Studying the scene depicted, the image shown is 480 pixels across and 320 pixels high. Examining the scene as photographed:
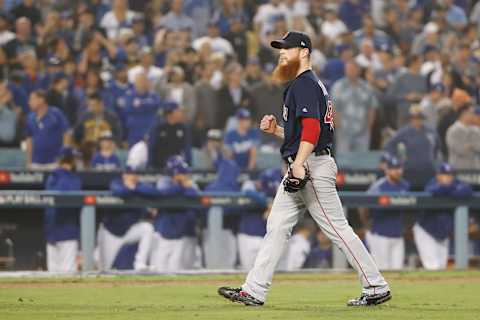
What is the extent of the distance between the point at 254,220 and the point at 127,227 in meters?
1.47

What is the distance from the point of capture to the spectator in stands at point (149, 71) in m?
15.8

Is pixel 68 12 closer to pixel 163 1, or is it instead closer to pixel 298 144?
pixel 163 1

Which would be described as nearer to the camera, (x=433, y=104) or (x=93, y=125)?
(x=93, y=125)

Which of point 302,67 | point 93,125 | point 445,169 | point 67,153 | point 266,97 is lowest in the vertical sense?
point 445,169

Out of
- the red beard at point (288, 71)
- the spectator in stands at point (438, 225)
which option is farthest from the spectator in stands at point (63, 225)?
the red beard at point (288, 71)

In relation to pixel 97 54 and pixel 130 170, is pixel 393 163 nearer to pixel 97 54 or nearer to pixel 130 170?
pixel 130 170

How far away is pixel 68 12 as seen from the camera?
16.9 m

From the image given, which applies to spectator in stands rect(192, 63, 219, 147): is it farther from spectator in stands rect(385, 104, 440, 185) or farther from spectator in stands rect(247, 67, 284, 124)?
spectator in stands rect(385, 104, 440, 185)

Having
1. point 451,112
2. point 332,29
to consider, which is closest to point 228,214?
point 451,112

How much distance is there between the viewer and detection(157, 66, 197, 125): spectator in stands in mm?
15594

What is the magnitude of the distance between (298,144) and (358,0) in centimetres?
1206

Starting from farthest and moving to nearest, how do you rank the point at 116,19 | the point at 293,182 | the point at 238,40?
the point at 238,40, the point at 116,19, the point at 293,182

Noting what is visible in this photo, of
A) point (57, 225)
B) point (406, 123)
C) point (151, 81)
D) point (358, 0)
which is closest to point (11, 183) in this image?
point (57, 225)

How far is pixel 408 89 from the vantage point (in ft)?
55.7
